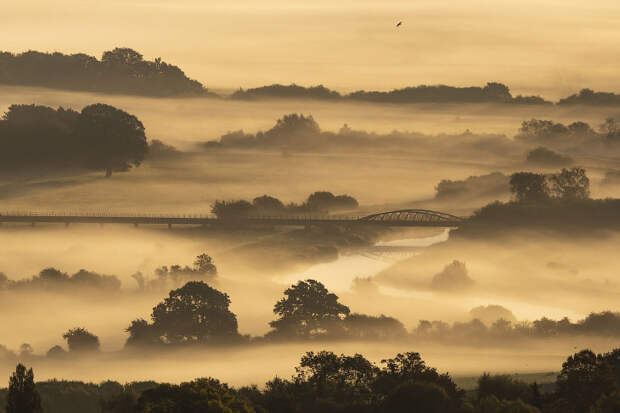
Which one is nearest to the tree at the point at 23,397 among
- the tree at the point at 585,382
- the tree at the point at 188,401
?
the tree at the point at 188,401

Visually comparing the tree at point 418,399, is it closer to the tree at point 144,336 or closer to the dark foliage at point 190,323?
the dark foliage at point 190,323

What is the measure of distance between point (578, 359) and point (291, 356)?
66142 millimetres

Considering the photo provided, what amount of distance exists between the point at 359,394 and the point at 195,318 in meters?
63.0

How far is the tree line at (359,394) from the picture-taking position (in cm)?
11250

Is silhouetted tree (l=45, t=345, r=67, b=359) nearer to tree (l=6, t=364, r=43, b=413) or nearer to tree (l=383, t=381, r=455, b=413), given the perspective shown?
tree (l=383, t=381, r=455, b=413)

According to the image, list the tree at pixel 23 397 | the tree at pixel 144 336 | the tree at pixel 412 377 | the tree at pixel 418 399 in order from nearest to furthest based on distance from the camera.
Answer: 1. the tree at pixel 23 397
2. the tree at pixel 418 399
3. the tree at pixel 412 377
4. the tree at pixel 144 336

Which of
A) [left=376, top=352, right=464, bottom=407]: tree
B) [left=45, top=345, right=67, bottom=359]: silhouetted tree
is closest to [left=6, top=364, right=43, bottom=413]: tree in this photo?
[left=376, top=352, right=464, bottom=407]: tree

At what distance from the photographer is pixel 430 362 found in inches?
7298

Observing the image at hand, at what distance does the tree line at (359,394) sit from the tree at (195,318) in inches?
1802

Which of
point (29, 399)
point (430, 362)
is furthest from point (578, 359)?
point (430, 362)

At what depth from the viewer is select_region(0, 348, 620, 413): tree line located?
369 feet

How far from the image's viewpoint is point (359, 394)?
450ft

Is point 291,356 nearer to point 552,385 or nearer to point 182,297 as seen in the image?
point 182,297

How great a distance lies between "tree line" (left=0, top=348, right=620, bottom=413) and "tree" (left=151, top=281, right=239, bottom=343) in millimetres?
45769
